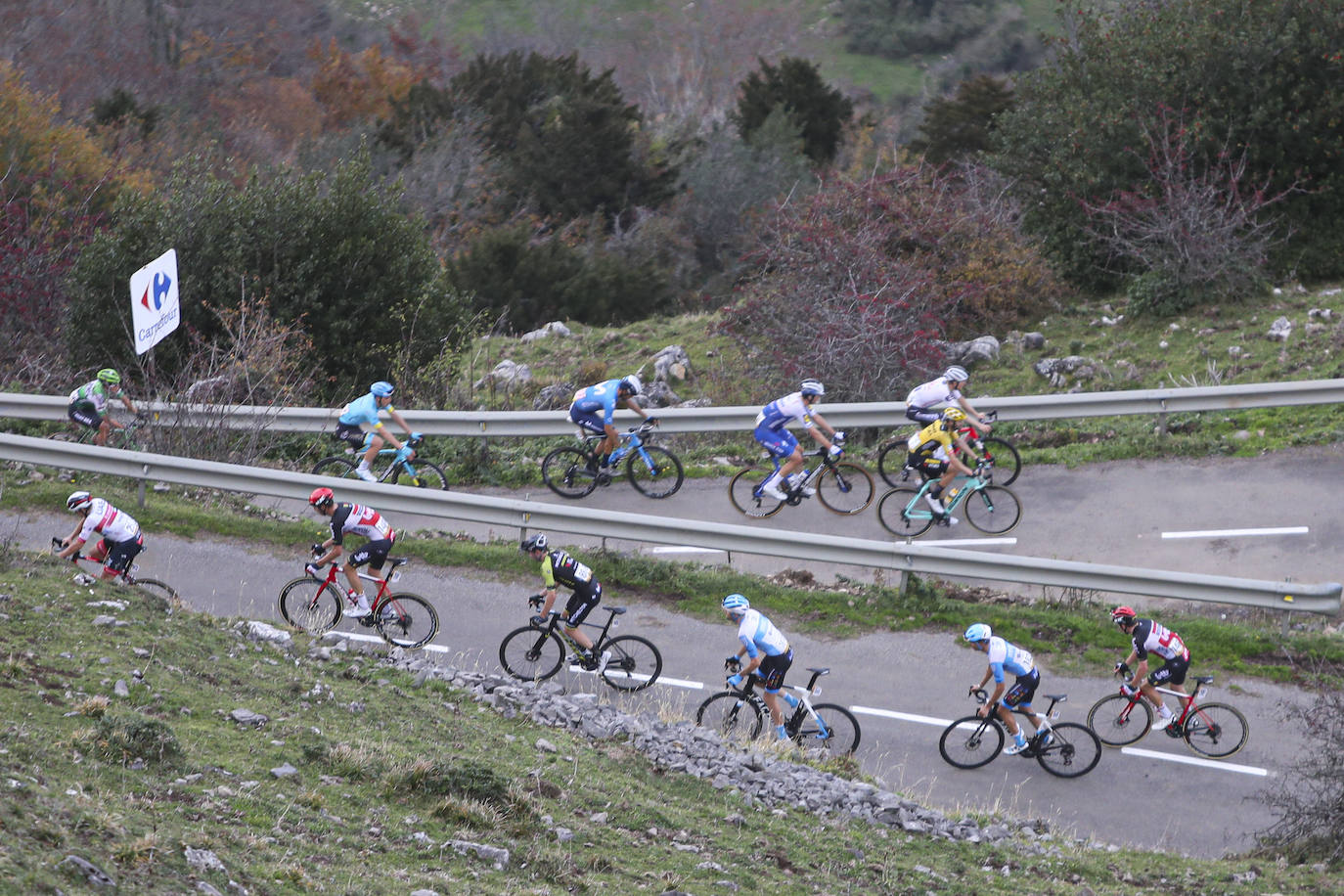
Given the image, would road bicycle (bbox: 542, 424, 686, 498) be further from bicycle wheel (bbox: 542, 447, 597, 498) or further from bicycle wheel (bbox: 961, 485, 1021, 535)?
bicycle wheel (bbox: 961, 485, 1021, 535)

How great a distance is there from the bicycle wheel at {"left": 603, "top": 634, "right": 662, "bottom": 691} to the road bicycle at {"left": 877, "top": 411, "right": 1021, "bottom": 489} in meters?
4.83

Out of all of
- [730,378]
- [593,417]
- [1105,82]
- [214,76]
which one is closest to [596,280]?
[730,378]

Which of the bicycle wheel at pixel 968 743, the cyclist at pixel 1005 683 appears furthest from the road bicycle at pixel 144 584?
the cyclist at pixel 1005 683

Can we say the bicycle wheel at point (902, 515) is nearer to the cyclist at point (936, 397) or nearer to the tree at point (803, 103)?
the cyclist at point (936, 397)

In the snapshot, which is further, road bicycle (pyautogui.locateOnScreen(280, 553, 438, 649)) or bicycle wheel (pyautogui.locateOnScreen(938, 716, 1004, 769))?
road bicycle (pyautogui.locateOnScreen(280, 553, 438, 649))

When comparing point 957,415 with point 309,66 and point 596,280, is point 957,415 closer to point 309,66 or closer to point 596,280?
point 596,280

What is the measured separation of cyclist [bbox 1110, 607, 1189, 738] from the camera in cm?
1261

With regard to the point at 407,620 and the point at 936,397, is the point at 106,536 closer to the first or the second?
the point at 407,620

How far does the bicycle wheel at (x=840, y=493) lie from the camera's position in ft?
54.5

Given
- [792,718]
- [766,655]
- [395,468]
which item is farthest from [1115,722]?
[395,468]

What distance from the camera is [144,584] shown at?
1385 cm

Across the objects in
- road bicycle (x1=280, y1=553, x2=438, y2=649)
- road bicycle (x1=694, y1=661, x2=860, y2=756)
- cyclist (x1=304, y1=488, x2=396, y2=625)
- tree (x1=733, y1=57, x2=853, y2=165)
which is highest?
tree (x1=733, y1=57, x2=853, y2=165)

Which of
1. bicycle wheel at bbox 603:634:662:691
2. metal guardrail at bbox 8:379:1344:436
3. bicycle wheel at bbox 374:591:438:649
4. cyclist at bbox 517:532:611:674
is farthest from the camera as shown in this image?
metal guardrail at bbox 8:379:1344:436

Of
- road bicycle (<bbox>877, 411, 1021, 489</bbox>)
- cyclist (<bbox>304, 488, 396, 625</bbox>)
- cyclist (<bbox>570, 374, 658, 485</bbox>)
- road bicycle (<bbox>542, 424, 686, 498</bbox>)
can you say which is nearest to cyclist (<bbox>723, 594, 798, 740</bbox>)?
cyclist (<bbox>304, 488, 396, 625</bbox>)
